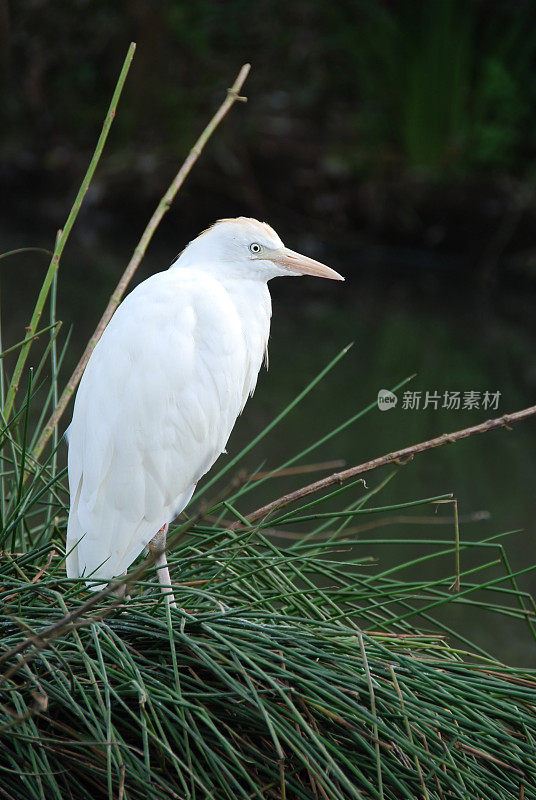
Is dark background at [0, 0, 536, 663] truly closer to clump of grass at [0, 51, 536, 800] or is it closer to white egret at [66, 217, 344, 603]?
white egret at [66, 217, 344, 603]

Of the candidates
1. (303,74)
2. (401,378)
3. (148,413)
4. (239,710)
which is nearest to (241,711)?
(239,710)

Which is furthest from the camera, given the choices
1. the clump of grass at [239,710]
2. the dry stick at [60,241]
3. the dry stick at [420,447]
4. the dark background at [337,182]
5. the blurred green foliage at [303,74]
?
the blurred green foliage at [303,74]

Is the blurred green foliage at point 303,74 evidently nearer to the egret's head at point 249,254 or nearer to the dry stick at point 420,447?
the egret's head at point 249,254

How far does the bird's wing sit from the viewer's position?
161cm

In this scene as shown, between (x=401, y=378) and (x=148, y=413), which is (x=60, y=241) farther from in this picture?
(x=401, y=378)

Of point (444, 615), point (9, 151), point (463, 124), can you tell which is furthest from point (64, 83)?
point (444, 615)

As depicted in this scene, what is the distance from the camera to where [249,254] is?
1860 mm

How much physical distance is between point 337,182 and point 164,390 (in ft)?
21.5

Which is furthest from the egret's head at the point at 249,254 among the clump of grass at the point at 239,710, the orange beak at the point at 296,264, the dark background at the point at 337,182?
the dark background at the point at 337,182

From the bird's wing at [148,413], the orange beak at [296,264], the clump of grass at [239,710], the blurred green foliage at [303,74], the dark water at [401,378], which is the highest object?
the blurred green foliage at [303,74]

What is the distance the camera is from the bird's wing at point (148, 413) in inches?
63.6

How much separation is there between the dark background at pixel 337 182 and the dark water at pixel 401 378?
0.07 ft

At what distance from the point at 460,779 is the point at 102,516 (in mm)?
713

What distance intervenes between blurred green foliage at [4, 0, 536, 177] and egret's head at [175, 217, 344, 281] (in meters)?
6.10
